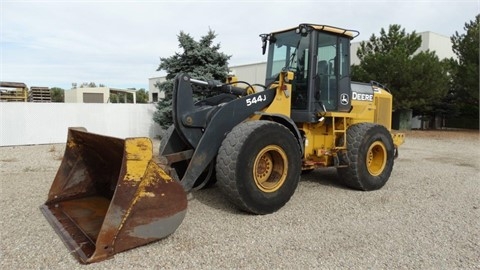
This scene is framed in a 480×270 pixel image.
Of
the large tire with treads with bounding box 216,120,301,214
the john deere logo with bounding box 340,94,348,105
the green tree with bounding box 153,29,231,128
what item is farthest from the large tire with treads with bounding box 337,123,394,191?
the green tree with bounding box 153,29,231,128

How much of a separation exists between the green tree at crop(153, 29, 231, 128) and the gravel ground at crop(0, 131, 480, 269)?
7324mm

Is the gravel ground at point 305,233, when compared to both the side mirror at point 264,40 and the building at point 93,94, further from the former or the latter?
the building at point 93,94

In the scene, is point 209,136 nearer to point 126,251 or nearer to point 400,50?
point 126,251

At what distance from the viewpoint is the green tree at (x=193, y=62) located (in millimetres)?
13016

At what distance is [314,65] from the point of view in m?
5.62

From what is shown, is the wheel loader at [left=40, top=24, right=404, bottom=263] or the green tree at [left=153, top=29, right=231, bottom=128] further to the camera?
the green tree at [left=153, top=29, right=231, bottom=128]

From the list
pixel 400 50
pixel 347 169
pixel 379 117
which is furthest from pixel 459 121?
pixel 347 169

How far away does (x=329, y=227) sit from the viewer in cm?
424

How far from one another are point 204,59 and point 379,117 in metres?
7.54

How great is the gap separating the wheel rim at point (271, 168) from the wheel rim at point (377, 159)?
2066 millimetres

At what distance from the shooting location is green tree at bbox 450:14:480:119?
1864cm

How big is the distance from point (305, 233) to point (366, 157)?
7.95 ft

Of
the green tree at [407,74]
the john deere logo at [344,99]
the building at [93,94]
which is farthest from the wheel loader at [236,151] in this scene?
the building at [93,94]

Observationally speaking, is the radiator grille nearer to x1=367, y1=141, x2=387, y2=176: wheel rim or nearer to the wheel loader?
the wheel loader
